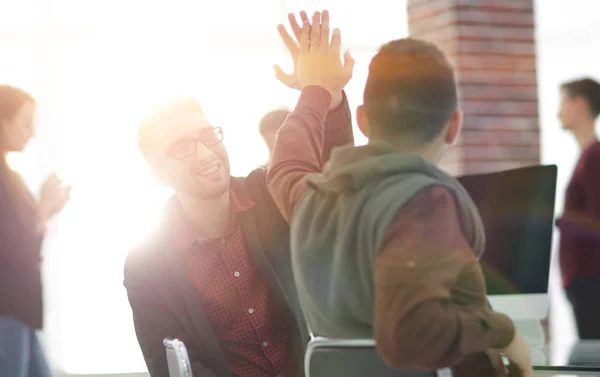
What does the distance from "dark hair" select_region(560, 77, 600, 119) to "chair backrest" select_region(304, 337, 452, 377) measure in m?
2.70

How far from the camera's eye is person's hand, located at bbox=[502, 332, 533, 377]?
1.12 meters

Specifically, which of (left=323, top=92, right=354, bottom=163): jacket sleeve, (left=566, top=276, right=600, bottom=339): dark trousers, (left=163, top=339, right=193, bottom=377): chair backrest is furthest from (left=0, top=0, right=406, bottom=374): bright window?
(left=323, top=92, right=354, bottom=163): jacket sleeve

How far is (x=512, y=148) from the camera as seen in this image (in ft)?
13.7

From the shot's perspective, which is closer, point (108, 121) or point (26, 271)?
point (26, 271)

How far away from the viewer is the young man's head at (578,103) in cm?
353

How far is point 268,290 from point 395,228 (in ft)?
3.11

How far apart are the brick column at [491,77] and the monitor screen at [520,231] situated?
1984mm

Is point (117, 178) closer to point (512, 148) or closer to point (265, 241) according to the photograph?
point (512, 148)

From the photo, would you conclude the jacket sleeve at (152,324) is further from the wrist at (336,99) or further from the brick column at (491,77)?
the brick column at (491,77)

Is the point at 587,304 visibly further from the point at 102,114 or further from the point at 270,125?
the point at 102,114

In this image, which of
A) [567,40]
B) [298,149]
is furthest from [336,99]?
[567,40]

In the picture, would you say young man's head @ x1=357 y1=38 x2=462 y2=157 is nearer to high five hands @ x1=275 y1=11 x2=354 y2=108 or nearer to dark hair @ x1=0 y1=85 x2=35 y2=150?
high five hands @ x1=275 y1=11 x2=354 y2=108

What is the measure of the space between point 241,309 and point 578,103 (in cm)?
216

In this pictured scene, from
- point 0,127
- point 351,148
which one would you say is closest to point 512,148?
point 0,127
